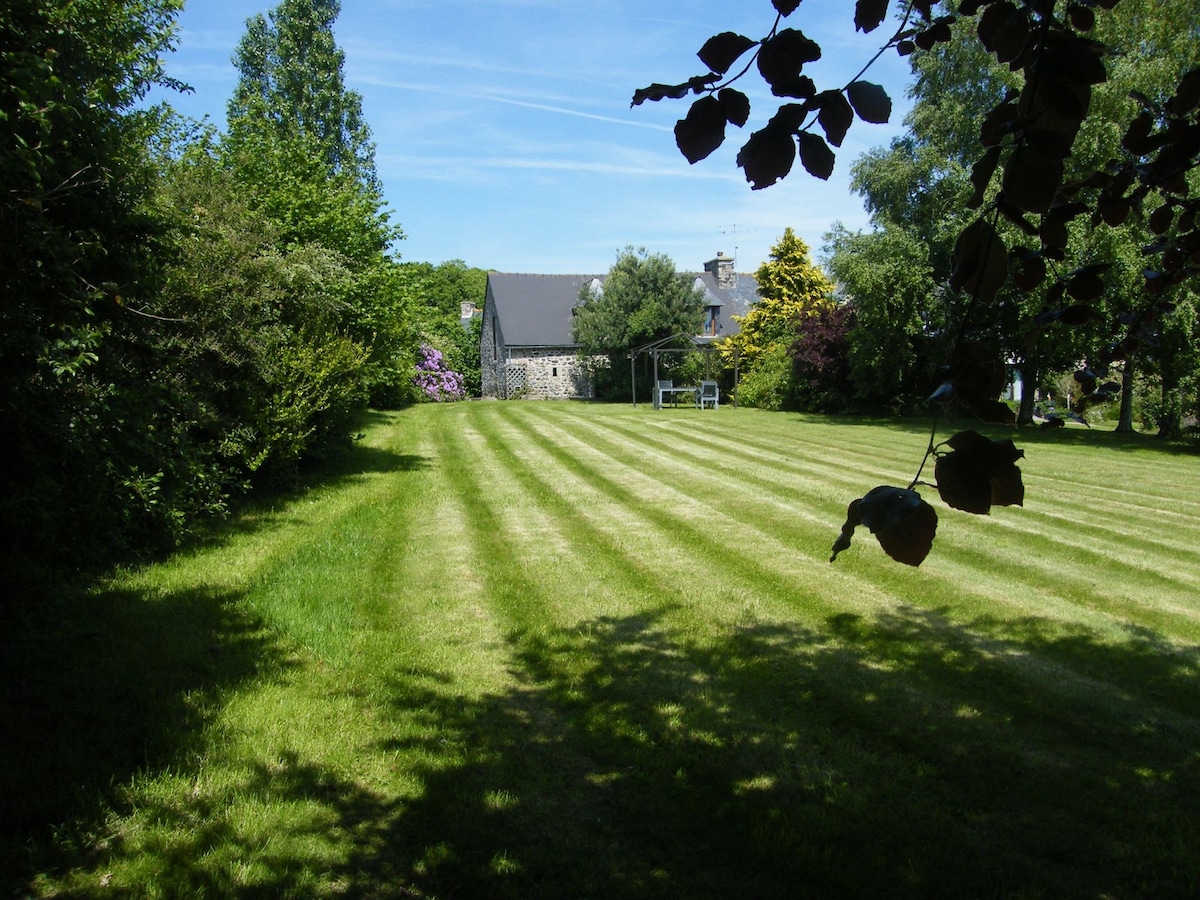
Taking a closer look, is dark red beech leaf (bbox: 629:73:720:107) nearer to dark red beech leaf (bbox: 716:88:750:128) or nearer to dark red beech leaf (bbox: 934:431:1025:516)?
dark red beech leaf (bbox: 716:88:750:128)

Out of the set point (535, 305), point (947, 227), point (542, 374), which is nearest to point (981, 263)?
point (947, 227)

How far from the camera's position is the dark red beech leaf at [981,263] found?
1.81m

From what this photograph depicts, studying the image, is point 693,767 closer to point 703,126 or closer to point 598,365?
point 703,126

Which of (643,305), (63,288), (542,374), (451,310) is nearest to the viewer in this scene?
(63,288)

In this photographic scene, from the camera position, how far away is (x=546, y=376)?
40.2 metres

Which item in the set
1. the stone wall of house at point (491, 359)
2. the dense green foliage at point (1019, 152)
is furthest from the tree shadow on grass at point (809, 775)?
the stone wall of house at point (491, 359)

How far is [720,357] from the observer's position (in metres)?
34.5

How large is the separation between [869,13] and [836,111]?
0.44 metres

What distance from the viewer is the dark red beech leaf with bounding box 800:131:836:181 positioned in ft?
6.11

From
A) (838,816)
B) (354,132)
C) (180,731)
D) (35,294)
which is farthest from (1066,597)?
(354,132)

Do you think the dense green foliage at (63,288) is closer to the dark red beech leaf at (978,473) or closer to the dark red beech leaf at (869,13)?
the dark red beech leaf at (869,13)

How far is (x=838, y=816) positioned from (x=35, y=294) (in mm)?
4112

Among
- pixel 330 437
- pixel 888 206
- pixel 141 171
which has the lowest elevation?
pixel 330 437

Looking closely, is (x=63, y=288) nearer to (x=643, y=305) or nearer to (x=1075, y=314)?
(x=1075, y=314)
